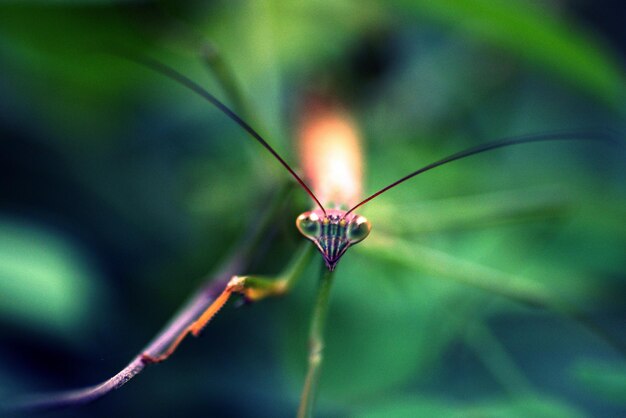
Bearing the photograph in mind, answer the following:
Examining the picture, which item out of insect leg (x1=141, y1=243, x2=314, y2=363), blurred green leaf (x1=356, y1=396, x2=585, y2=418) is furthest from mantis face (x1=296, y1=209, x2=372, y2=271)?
blurred green leaf (x1=356, y1=396, x2=585, y2=418)

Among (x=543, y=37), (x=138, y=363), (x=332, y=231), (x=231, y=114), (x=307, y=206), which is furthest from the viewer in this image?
(x=543, y=37)

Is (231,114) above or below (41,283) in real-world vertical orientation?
above

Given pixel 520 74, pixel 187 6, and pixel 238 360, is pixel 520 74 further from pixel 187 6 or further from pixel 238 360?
pixel 238 360

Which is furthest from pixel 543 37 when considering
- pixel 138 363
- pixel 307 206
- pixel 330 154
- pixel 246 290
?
pixel 138 363

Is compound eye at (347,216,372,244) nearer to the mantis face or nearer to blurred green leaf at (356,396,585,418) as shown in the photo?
the mantis face

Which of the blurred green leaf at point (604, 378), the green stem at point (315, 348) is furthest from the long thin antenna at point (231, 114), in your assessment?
the blurred green leaf at point (604, 378)

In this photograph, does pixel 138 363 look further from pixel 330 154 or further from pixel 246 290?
pixel 330 154

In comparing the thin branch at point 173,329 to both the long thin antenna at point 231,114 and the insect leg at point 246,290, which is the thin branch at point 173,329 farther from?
the long thin antenna at point 231,114
